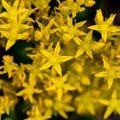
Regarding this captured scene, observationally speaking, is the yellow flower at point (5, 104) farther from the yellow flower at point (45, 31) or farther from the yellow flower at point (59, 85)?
the yellow flower at point (45, 31)

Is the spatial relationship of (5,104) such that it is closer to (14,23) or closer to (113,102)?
(14,23)

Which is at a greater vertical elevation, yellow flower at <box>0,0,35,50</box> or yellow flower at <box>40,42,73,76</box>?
yellow flower at <box>0,0,35,50</box>

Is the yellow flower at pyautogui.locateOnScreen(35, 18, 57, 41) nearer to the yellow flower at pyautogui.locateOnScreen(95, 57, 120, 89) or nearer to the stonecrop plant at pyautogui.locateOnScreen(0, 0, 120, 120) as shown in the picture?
the stonecrop plant at pyautogui.locateOnScreen(0, 0, 120, 120)

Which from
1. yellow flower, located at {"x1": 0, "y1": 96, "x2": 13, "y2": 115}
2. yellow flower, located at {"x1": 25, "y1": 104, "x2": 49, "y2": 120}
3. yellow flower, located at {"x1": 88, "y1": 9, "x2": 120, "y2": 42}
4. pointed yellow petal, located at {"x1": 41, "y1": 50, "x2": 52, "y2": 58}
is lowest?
yellow flower, located at {"x1": 25, "y1": 104, "x2": 49, "y2": 120}

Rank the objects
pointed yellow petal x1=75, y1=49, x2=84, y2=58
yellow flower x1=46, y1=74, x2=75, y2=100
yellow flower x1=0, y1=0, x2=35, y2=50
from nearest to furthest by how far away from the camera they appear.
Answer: yellow flower x1=0, y1=0, x2=35, y2=50 < pointed yellow petal x1=75, y1=49, x2=84, y2=58 < yellow flower x1=46, y1=74, x2=75, y2=100

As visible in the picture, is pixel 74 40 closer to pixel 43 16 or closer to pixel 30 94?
pixel 43 16

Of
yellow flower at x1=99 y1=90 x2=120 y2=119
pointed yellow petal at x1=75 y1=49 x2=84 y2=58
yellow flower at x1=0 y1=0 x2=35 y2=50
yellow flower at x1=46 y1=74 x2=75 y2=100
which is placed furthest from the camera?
yellow flower at x1=99 y1=90 x2=120 y2=119

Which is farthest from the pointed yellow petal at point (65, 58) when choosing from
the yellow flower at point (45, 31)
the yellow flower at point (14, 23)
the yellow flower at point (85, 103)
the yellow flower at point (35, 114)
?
the yellow flower at point (85, 103)

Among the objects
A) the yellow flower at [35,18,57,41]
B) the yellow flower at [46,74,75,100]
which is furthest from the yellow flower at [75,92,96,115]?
the yellow flower at [35,18,57,41]
